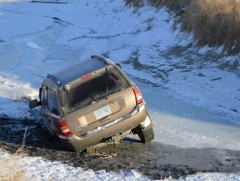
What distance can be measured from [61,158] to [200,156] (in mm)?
2500

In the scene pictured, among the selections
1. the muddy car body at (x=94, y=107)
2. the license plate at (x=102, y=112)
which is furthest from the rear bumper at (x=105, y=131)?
the license plate at (x=102, y=112)

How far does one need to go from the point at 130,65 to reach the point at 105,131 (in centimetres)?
774

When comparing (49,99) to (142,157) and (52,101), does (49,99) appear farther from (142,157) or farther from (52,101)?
(142,157)

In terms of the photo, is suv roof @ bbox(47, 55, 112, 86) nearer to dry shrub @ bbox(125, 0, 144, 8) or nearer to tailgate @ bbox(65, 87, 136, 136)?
tailgate @ bbox(65, 87, 136, 136)

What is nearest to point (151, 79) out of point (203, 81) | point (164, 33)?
point (203, 81)

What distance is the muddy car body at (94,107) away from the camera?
9.13 metres

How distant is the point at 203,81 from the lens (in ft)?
46.5

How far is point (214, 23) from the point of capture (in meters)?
16.2

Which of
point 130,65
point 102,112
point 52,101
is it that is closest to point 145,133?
point 102,112

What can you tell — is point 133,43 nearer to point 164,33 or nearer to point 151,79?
point 164,33

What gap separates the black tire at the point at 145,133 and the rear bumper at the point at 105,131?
0.45 meters

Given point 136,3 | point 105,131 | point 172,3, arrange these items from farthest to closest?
point 136,3 < point 172,3 < point 105,131

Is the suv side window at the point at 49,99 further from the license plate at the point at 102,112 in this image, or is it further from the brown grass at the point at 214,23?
the brown grass at the point at 214,23

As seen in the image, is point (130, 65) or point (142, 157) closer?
point (142, 157)
